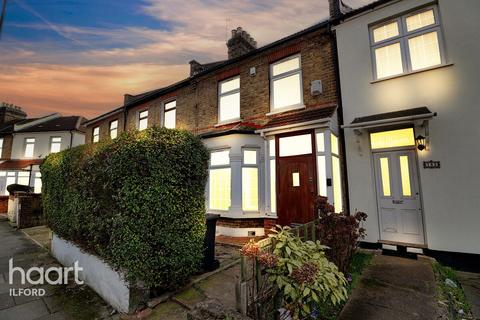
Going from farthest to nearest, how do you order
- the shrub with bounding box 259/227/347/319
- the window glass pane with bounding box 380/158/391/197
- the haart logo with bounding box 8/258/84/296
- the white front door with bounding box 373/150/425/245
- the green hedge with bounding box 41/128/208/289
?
1. the window glass pane with bounding box 380/158/391/197
2. the white front door with bounding box 373/150/425/245
3. the haart logo with bounding box 8/258/84/296
4. the green hedge with bounding box 41/128/208/289
5. the shrub with bounding box 259/227/347/319

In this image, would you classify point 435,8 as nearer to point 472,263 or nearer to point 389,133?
point 389,133

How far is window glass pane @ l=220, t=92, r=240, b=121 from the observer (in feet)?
31.0

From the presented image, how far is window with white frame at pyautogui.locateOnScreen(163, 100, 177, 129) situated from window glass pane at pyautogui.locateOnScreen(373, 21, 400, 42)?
9075mm

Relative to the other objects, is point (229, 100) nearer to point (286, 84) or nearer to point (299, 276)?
point (286, 84)

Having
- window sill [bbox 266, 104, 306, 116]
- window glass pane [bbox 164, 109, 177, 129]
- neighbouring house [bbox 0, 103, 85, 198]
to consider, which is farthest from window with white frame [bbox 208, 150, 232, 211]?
neighbouring house [bbox 0, 103, 85, 198]

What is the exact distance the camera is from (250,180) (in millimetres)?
8156

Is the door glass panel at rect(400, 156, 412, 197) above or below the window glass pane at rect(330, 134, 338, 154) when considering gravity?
below

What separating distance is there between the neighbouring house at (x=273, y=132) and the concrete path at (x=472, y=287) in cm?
274

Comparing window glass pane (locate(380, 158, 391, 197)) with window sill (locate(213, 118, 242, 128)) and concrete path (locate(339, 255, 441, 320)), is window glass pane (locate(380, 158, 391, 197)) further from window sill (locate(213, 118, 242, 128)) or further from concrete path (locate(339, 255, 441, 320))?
window sill (locate(213, 118, 242, 128))

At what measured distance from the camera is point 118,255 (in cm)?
346

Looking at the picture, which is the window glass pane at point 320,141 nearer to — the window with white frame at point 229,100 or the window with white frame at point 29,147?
the window with white frame at point 229,100

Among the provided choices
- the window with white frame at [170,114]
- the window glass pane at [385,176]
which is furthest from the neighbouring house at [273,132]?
the window with white frame at [170,114]

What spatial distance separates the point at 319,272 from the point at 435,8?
24.4 ft

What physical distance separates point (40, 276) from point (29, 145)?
75.1 feet
